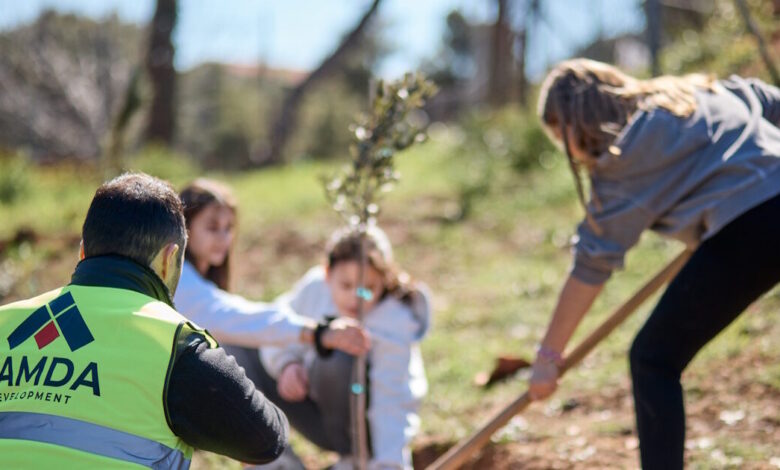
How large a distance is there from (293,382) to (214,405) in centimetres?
168

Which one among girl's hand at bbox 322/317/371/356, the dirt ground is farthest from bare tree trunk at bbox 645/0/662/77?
girl's hand at bbox 322/317/371/356

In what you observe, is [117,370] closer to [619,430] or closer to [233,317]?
[233,317]

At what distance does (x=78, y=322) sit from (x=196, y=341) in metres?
0.23

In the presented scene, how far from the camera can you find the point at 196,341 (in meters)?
1.99

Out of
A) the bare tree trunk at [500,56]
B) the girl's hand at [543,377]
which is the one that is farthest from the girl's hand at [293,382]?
the bare tree trunk at [500,56]

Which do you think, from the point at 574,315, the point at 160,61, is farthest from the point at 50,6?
the point at 574,315

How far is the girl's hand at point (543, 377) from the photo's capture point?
323 cm

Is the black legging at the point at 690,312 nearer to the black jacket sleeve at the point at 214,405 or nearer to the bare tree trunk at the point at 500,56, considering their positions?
the black jacket sleeve at the point at 214,405

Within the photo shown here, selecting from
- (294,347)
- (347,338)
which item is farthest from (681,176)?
(294,347)

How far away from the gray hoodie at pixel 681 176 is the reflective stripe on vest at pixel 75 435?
153cm

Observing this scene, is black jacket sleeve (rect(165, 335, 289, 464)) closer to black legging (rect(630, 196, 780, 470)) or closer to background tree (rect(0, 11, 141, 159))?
black legging (rect(630, 196, 780, 470))

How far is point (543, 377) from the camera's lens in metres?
3.24

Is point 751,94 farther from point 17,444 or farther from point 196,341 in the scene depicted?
point 17,444

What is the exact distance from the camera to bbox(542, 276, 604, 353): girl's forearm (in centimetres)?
304
